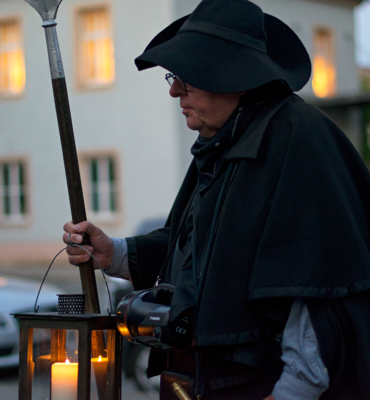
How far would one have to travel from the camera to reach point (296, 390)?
1.52 meters

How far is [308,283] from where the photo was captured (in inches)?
59.2

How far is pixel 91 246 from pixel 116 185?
50.7ft

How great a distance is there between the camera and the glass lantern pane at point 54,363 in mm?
1780

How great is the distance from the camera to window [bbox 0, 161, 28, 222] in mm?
18625

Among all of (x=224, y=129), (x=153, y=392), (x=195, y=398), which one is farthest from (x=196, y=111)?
(x=153, y=392)

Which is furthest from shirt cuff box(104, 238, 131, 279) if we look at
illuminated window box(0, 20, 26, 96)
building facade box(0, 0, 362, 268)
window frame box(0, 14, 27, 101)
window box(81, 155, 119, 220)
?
illuminated window box(0, 20, 26, 96)

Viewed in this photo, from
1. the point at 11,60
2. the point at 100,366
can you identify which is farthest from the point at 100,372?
the point at 11,60

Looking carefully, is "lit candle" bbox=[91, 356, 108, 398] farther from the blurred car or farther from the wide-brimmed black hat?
the blurred car

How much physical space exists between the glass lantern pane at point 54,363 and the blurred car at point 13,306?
4.17 m

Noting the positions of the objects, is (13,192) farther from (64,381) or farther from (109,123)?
(64,381)

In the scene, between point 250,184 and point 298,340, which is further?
point 250,184

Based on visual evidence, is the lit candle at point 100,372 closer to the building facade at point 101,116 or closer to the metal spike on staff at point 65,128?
the metal spike on staff at point 65,128

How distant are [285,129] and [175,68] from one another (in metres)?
0.35

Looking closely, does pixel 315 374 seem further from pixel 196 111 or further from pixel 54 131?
pixel 54 131
